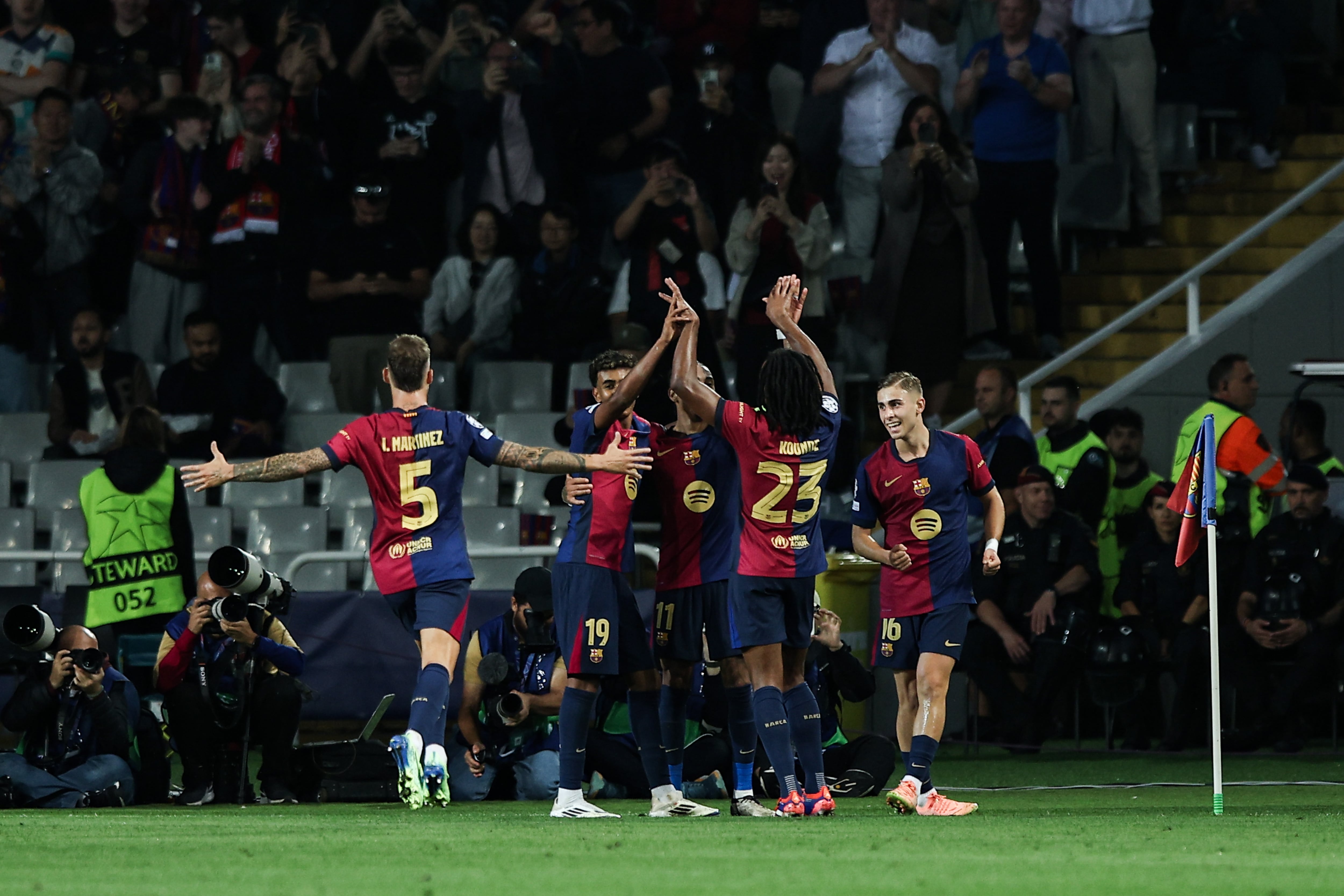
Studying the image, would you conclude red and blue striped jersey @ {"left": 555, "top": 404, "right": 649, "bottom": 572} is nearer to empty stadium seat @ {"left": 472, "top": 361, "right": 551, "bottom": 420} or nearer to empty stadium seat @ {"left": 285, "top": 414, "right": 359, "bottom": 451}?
empty stadium seat @ {"left": 472, "top": 361, "right": 551, "bottom": 420}

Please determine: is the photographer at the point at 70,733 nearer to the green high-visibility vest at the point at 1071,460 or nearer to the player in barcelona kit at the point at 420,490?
the player in barcelona kit at the point at 420,490

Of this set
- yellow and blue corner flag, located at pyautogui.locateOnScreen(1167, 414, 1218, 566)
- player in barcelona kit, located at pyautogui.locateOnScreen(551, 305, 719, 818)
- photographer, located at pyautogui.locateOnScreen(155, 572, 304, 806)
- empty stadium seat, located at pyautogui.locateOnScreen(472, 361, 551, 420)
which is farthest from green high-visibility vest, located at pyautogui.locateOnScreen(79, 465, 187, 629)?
yellow and blue corner flag, located at pyautogui.locateOnScreen(1167, 414, 1218, 566)

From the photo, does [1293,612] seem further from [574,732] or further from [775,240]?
[574,732]

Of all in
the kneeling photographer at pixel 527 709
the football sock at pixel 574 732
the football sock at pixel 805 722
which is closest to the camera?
the football sock at pixel 805 722

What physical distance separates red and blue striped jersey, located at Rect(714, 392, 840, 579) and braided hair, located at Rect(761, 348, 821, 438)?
A: 0.06m

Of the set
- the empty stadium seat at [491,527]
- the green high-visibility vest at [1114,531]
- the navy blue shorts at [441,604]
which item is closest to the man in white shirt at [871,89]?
the green high-visibility vest at [1114,531]

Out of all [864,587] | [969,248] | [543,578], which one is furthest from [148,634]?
[969,248]

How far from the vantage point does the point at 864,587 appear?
1454 centimetres

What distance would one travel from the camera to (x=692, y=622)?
388 inches

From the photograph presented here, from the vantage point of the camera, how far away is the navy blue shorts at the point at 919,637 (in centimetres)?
982

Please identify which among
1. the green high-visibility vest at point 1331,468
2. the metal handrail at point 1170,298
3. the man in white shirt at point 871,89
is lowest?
the green high-visibility vest at point 1331,468

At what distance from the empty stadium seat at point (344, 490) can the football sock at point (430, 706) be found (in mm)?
7121

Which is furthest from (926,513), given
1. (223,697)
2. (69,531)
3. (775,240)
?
(69,531)

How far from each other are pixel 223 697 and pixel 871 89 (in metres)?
8.17
